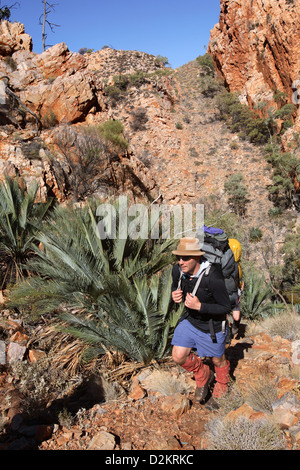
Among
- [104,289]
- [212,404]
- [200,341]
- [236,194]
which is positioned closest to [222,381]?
[212,404]

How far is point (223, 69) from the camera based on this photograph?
3067 centimetres

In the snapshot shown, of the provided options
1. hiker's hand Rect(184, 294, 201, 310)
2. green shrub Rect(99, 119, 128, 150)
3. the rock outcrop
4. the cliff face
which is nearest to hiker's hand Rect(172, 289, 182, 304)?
hiker's hand Rect(184, 294, 201, 310)

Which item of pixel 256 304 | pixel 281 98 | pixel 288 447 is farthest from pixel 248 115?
pixel 288 447

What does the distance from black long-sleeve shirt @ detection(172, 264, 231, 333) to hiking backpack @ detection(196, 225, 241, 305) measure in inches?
4.4

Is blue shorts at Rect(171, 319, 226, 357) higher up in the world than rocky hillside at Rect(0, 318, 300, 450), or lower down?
higher up

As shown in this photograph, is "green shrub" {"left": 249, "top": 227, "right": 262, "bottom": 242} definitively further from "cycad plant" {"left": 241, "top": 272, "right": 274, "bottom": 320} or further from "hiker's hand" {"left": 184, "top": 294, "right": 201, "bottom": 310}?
"hiker's hand" {"left": 184, "top": 294, "right": 201, "bottom": 310}

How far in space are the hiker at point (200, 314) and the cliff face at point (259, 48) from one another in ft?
74.8

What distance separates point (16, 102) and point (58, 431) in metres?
11.7

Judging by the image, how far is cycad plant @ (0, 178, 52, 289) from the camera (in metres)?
4.85

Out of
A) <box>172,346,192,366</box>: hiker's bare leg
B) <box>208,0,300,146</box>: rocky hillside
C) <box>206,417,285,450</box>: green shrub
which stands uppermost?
<box>208,0,300,146</box>: rocky hillside

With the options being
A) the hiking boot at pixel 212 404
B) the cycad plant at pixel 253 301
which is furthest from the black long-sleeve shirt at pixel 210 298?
the cycad plant at pixel 253 301

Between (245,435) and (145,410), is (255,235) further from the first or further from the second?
(245,435)

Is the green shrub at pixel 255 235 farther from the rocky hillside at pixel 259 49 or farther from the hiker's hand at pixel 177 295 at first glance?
the hiker's hand at pixel 177 295

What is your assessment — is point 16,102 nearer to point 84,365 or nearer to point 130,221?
point 130,221
